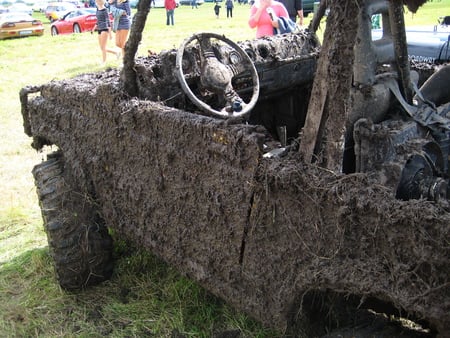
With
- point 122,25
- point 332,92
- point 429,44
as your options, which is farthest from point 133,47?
point 122,25

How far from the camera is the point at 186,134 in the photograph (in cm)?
251

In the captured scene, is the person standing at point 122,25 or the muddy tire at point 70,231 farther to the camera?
the person standing at point 122,25

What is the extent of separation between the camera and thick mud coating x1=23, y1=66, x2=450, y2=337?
5.73 ft

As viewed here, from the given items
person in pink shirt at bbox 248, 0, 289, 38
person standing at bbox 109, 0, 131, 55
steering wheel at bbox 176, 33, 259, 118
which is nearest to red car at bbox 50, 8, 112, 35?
person standing at bbox 109, 0, 131, 55

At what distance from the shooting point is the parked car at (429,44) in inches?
224

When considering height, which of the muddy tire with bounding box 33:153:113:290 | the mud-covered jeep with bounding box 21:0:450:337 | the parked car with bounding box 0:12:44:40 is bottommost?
the muddy tire with bounding box 33:153:113:290

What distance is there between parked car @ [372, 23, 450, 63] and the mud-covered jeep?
228cm

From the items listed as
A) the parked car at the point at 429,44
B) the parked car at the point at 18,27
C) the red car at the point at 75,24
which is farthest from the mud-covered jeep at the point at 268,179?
the red car at the point at 75,24

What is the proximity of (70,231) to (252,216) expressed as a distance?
1.41 m

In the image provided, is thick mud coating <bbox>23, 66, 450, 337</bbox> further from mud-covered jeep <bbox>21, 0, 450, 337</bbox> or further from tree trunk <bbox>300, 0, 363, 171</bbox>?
tree trunk <bbox>300, 0, 363, 171</bbox>

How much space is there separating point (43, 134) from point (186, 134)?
4.82 ft

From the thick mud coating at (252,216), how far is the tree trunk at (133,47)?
74mm

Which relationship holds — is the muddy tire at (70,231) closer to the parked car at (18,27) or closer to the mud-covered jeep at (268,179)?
the mud-covered jeep at (268,179)

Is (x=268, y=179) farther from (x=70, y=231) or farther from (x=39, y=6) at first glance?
(x=39, y=6)
